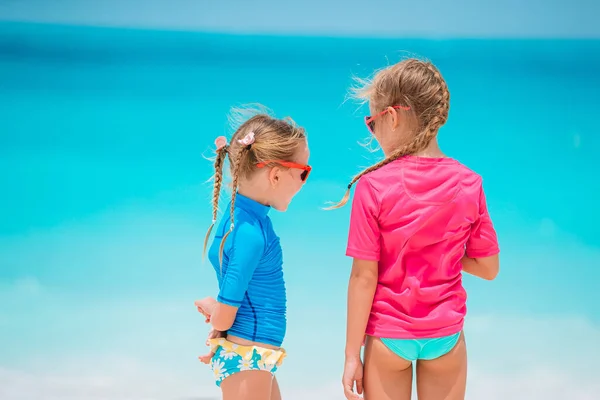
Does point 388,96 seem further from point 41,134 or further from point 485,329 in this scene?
point 41,134

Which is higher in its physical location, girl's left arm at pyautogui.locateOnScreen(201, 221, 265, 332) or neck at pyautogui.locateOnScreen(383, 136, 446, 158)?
neck at pyautogui.locateOnScreen(383, 136, 446, 158)

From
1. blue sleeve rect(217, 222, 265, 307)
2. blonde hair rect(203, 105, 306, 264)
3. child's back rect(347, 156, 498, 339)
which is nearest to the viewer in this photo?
child's back rect(347, 156, 498, 339)

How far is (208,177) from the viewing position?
5.28 meters

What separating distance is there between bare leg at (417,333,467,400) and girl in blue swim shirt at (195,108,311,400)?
443mm

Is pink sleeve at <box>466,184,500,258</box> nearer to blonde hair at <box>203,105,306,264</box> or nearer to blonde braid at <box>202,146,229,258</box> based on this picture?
blonde hair at <box>203,105,306,264</box>

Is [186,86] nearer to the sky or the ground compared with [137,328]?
nearer to the sky

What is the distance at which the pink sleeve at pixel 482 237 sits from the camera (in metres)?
2.18

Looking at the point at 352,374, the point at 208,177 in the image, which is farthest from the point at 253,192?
the point at 208,177

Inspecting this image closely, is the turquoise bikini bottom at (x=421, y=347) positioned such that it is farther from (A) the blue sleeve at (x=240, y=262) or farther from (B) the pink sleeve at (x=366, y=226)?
(A) the blue sleeve at (x=240, y=262)

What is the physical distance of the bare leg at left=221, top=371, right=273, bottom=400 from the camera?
2230 millimetres

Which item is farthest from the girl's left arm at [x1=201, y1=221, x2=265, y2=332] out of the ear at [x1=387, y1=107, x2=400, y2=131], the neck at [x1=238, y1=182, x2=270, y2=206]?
the ear at [x1=387, y1=107, x2=400, y2=131]

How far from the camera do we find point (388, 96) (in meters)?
2.16

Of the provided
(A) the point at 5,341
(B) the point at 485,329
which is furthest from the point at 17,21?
(B) the point at 485,329

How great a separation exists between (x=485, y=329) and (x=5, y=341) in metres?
2.79
